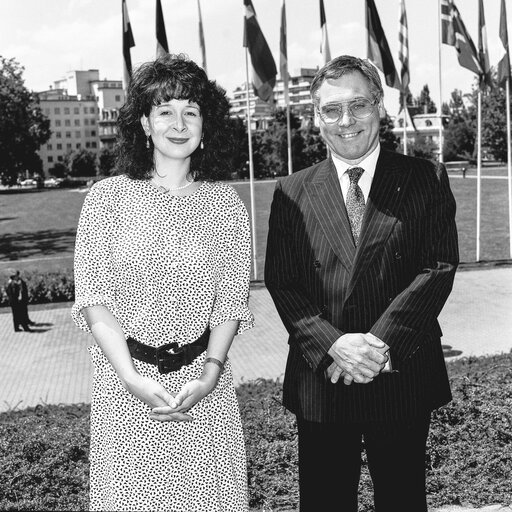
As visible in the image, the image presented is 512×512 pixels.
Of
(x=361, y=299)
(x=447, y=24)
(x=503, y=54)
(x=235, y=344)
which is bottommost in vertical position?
(x=235, y=344)

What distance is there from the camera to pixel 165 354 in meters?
2.81

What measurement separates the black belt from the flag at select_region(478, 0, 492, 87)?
1736cm

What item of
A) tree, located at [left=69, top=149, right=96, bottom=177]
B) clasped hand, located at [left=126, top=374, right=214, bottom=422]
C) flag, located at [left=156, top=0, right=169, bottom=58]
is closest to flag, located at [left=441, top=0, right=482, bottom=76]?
flag, located at [left=156, top=0, right=169, bottom=58]

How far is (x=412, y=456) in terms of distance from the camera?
3004 mm

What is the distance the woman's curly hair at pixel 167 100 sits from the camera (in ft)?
9.58

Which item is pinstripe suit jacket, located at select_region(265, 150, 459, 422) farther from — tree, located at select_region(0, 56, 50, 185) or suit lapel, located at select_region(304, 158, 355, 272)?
tree, located at select_region(0, 56, 50, 185)

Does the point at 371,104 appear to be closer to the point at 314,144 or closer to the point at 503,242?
→ the point at 503,242

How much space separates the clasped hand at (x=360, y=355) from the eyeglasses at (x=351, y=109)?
93cm

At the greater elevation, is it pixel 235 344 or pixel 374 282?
pixel 374 282

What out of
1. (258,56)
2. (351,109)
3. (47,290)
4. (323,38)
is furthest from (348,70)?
(47,290)

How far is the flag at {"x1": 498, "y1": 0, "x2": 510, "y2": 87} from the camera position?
18.5 m

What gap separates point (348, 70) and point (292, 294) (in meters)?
0.98

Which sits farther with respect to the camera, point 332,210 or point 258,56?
point 258,56

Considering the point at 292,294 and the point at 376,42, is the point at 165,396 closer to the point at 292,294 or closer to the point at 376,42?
the point at 292,294
